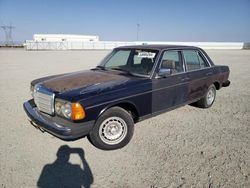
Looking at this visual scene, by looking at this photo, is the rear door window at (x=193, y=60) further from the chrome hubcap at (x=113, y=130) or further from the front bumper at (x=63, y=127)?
the front bumper at (x=63, y=127)

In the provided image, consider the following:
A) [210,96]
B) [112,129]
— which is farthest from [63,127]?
[210,96]

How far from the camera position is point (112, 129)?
3316 millimetres

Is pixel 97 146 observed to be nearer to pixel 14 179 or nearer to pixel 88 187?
pixel 88 187

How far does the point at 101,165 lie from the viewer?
2857 millimetres

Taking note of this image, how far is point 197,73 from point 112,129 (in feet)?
8.30

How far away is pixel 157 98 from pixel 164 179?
1561mm

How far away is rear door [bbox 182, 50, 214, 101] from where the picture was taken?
4415mm

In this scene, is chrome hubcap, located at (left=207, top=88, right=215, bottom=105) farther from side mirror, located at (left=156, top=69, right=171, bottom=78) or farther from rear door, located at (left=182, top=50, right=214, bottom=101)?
side mirror, located at (left=156, top=69, right=171, bottom=78)

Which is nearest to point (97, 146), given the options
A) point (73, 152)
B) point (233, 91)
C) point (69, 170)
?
point (73, 152)

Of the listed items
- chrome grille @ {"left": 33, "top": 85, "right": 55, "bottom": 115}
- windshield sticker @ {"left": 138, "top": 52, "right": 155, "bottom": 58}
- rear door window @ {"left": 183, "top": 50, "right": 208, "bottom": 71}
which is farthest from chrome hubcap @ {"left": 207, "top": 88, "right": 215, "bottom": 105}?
chrome grille @ {"left": 33, "top": 85, "right": 55, "bottom": 115}

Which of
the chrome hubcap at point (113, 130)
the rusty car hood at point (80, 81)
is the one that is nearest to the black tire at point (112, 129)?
the chrome hubcap at point (113, 130)

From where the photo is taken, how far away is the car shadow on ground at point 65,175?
2.48m

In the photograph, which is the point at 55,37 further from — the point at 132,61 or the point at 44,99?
the point at 44,99

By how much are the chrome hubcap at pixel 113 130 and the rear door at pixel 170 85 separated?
74cm
